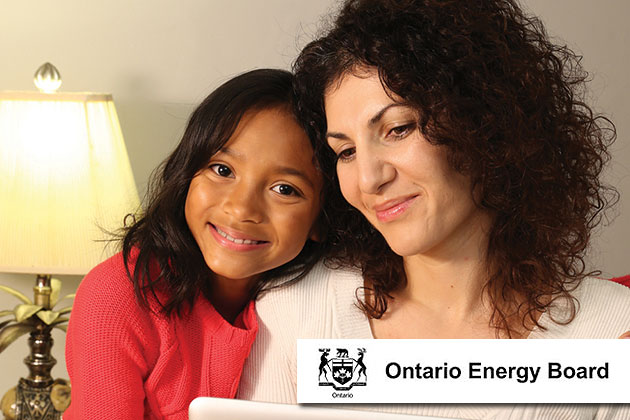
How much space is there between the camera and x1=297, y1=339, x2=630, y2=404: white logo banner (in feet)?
3.51

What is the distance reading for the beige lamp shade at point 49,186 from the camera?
167 centimetres

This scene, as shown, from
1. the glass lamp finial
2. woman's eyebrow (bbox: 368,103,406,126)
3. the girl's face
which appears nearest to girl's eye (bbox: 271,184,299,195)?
the girl's face

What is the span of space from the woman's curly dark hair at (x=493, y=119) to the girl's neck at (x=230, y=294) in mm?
187

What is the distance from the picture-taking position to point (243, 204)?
47.8 inches

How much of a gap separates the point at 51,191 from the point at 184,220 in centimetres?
48

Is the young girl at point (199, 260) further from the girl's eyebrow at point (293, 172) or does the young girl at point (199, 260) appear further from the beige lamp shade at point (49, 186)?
the beige lamp shade at point (49, 186)

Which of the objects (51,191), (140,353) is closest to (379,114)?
(140,353)

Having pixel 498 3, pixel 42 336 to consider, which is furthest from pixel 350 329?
pixel 42 336

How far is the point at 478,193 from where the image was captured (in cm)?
118

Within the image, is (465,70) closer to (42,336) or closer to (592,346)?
(592,346)

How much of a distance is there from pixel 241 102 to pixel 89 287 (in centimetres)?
38

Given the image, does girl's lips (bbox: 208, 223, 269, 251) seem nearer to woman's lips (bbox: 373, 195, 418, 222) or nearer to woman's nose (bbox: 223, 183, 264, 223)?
woman's nose (bbox: 223, 183, 264, 223)

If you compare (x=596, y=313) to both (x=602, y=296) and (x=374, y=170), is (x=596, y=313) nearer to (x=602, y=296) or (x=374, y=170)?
(x=602, y=296)

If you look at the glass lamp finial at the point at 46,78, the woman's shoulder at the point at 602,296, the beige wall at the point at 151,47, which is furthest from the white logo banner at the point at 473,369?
the beige wall at the point at 151,47
